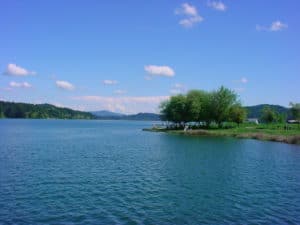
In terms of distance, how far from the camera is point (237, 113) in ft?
401

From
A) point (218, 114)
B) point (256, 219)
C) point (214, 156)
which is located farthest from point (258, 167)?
point (218, 114)

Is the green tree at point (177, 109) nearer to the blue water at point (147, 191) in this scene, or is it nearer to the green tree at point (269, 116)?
the green tree at point (269, 116)

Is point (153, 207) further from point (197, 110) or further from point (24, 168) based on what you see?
point (197, 110)

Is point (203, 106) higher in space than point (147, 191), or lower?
higher

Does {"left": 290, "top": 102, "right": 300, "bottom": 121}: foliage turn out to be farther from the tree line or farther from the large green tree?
the large green tree

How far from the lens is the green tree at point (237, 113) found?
122m

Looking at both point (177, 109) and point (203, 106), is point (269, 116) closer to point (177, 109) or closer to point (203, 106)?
point (203, 106)

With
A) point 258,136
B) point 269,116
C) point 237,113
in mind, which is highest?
point 237,113

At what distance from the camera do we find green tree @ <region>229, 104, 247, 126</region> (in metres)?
122

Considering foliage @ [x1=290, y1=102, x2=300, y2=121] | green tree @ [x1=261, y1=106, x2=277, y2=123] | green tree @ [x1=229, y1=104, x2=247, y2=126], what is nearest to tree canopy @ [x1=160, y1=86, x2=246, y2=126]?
green tree @ [x1=229, y1=104, x2=247, y2=126]

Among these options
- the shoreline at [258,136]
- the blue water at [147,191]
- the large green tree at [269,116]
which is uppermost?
the large green tree at [269,116]

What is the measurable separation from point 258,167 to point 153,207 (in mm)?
23303

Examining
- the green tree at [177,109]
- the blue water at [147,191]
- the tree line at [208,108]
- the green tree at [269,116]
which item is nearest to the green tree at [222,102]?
the tree line at [208,108]

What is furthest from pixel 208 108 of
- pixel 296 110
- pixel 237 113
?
pixel 296 110
